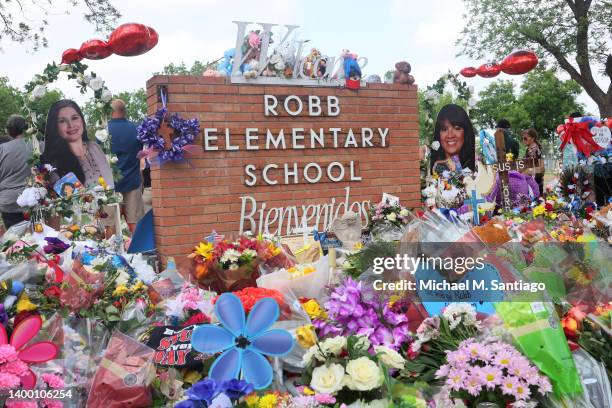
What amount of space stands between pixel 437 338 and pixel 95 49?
4.75 m

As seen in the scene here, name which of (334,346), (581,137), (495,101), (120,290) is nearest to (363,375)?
(334,346)

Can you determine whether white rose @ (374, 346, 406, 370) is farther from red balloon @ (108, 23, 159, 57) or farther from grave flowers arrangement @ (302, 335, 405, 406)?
red balloon @ (108, 23, 159, 57)

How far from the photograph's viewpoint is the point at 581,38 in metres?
16.3

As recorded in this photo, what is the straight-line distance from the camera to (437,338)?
187 centimetres

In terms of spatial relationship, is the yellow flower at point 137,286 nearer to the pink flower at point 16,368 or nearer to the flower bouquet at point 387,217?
the pink flower at point 16,368

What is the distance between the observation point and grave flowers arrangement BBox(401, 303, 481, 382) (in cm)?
183

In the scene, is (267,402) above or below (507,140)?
below

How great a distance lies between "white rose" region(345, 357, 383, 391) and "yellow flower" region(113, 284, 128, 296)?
1192mm

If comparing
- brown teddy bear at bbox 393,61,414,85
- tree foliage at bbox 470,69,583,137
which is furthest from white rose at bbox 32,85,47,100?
tree foliage at bbox 470,69,583,137

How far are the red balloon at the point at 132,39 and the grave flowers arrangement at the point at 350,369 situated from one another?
14.1ft

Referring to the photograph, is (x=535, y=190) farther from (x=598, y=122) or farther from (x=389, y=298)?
(x=389, y=298)

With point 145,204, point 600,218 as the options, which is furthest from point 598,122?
point 145,204

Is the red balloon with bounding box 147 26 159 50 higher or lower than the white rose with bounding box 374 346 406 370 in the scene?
higher

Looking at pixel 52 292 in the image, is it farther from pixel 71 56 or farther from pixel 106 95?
pixel 71 56
